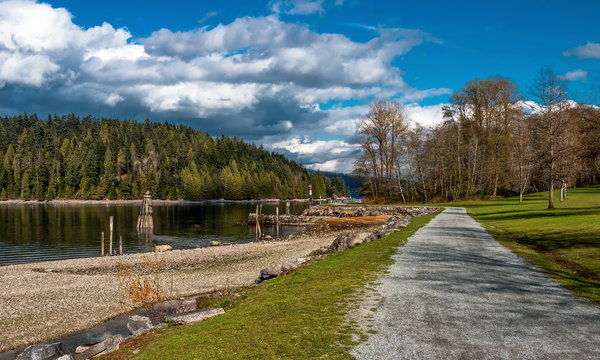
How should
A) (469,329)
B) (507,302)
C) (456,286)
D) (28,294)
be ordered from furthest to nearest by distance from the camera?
(28,294) < (456,286) < (507,302) < (469,329)

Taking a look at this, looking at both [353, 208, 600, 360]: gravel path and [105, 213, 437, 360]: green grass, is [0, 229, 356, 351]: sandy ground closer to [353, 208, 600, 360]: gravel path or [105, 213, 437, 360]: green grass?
[105, 213, 437, 360]: green grass

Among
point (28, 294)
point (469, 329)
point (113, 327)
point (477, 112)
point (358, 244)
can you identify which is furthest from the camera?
point (477, 112)

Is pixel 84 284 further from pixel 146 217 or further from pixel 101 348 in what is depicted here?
pixel 146 217

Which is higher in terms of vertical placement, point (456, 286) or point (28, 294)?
point (456, 286)

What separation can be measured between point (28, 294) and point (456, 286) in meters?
20.7

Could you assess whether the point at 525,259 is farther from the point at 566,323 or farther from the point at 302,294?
the point at 302,294

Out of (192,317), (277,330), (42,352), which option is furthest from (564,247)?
(42,352)

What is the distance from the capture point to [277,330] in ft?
26.4

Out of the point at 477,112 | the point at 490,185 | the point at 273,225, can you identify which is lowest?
the point at 273,225

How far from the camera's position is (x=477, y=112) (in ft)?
252

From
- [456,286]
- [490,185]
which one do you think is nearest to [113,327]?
[456,286]

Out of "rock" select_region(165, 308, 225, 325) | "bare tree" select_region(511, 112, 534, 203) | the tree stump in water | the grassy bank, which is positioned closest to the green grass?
"rock" select_region(165, 308, 225, 325)

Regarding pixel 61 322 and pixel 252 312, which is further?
pixel 61 322

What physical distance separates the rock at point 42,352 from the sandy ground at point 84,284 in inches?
188
